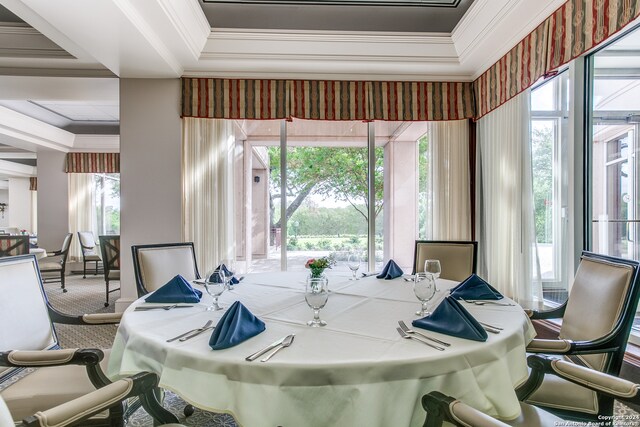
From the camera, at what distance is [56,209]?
283 inches

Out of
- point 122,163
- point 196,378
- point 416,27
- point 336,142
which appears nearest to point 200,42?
point 122,163

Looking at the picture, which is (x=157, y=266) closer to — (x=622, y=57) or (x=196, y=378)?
(x=196, y=378)

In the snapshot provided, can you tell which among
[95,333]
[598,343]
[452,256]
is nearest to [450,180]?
[452,256]

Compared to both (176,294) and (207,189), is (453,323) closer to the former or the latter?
(176,294)

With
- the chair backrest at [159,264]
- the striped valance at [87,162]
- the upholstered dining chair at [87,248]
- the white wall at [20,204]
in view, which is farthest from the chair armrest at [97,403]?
the white wall at [20,204]

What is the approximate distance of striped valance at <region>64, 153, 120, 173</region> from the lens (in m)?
7.13

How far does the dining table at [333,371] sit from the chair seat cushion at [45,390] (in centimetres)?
21

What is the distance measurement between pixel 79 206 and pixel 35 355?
7.46 meters

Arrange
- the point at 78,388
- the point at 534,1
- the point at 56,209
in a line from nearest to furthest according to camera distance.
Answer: the point at 78,388 < the point at 534,1 < the point at 56,209

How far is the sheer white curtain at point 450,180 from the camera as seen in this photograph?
3924 millimetres

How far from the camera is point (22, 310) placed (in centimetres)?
151

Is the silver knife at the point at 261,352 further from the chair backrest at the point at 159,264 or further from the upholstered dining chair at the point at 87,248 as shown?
the upholstered dining chair at the point at 87,248

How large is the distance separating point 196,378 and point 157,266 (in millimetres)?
1481

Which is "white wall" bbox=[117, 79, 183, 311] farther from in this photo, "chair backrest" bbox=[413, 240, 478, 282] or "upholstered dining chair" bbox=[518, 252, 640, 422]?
"upholstered dining chair" bbox=[518, 252, 640, 422]
